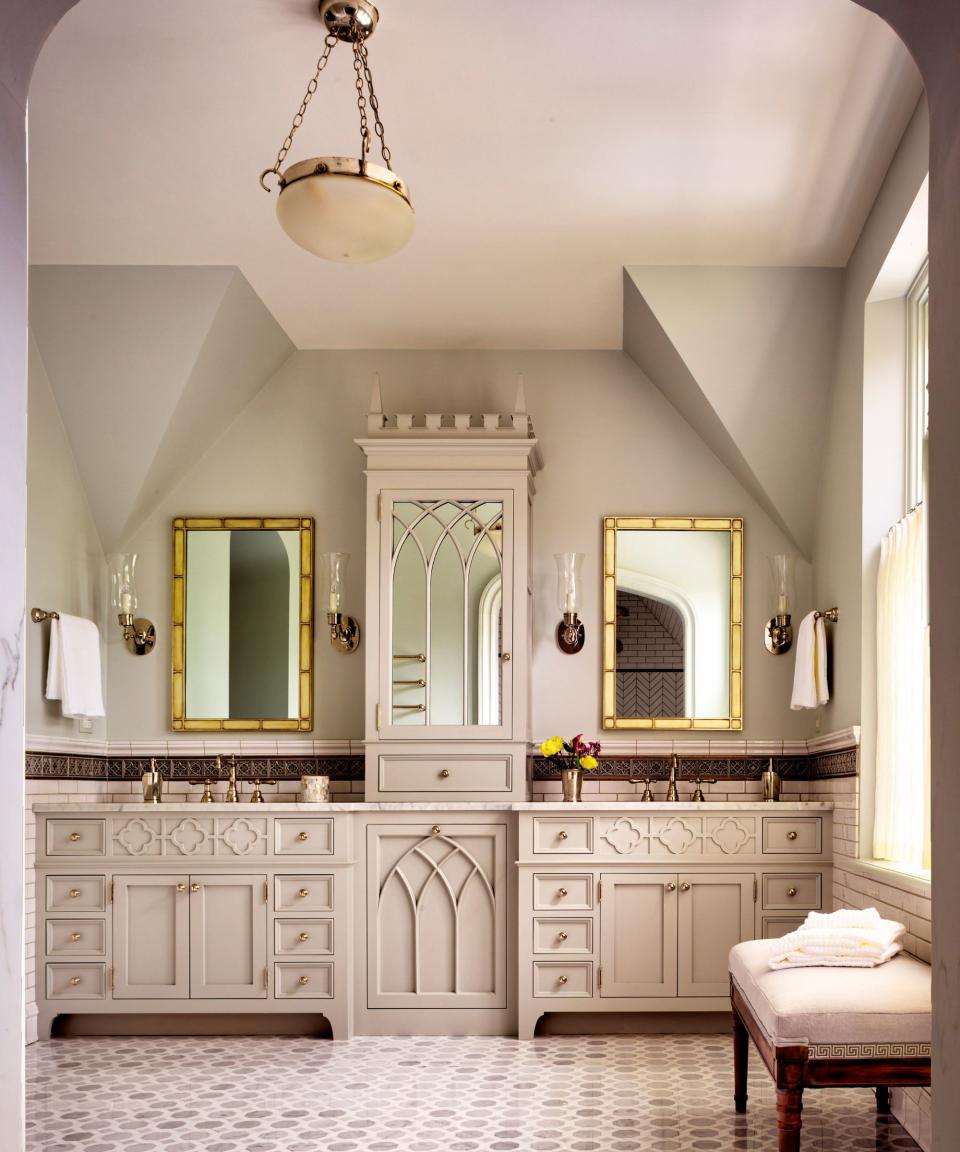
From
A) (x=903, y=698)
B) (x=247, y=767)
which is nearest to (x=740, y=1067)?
(x=903, y=698)

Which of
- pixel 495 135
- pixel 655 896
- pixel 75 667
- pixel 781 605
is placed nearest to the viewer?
pixel 495 135

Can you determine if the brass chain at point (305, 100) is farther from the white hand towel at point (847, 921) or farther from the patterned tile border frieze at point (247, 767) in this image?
the patterned tile border frieze at point (247, 767)

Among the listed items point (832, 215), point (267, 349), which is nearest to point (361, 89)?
point (832, 215)

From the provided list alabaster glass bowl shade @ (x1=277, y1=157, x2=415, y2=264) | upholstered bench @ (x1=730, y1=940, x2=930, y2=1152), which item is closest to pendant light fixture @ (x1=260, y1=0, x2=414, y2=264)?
alabaster glass bowl shade @ (x1=277, y1=157, x2=415, y2=264)

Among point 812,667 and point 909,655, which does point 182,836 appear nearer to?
point 812,667

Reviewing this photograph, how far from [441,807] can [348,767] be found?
2.46 ft

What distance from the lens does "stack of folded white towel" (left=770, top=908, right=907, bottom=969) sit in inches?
139

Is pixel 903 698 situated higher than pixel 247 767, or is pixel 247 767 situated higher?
pixel 903 698

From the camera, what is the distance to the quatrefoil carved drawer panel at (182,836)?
511 cm

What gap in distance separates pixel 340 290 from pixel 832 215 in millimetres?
1934

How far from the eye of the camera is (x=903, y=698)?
4.18m

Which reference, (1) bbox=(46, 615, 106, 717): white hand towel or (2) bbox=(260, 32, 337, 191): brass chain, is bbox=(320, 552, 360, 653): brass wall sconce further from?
(2) bbox=(260, 32, 337, 191): brass chain

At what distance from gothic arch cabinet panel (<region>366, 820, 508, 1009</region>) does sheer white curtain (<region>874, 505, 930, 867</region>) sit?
1505mm

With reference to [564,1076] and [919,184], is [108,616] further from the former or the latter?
[919,184]
